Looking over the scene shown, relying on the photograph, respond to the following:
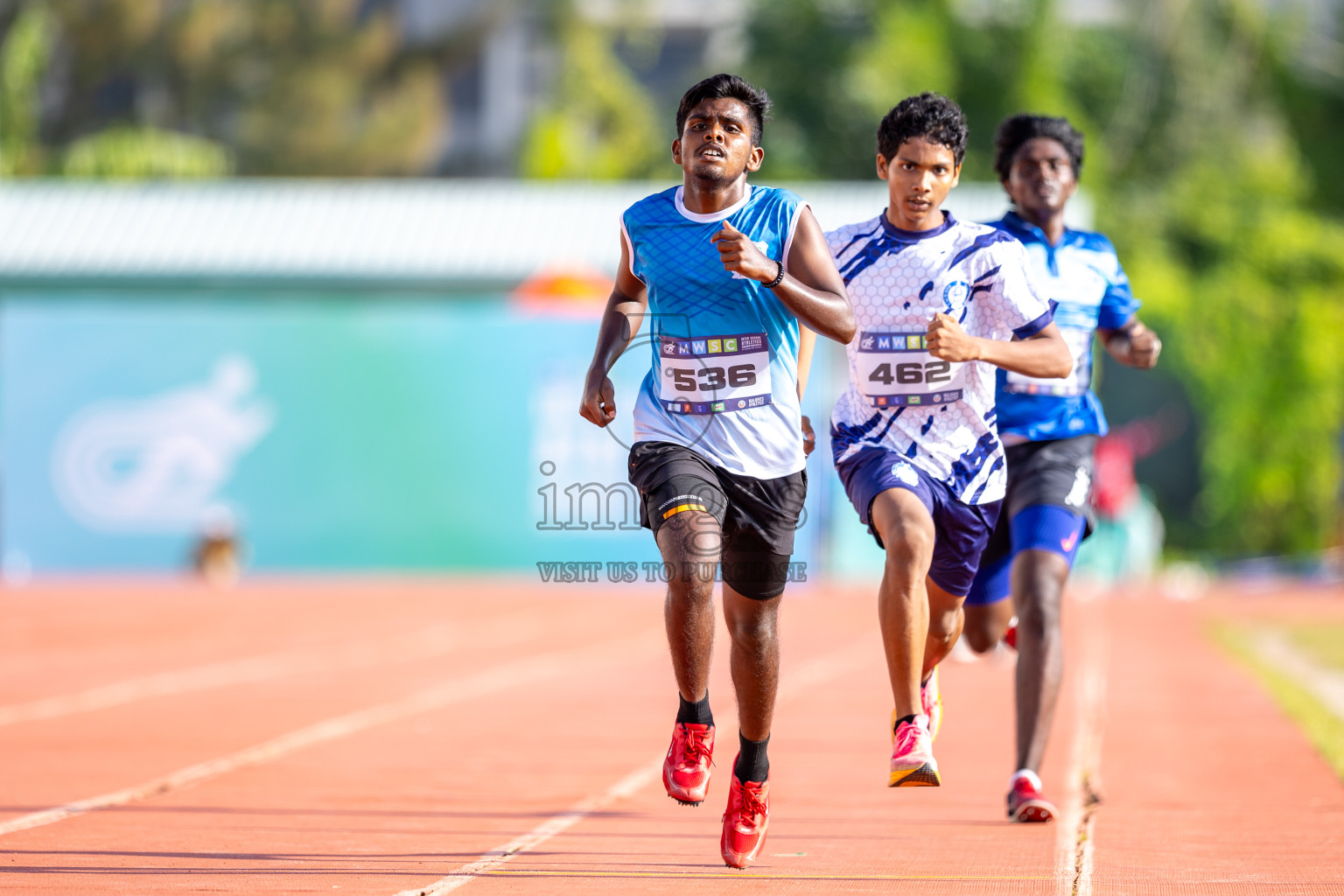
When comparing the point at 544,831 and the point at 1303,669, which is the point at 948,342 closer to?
the point at 544,831

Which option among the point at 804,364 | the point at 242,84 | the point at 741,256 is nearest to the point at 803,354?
the point at 804,364

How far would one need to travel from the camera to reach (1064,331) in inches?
257

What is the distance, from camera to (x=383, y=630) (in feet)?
54.0

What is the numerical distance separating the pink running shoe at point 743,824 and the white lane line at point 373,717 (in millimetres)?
2470

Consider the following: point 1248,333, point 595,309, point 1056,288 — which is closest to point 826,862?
point 1056,288

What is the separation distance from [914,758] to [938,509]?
0.85m

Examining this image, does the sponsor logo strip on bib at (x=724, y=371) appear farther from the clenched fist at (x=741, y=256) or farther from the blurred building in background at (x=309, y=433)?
the blurred building in background at (x=309, y=433)

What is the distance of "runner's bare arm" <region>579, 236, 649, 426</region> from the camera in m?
5.28

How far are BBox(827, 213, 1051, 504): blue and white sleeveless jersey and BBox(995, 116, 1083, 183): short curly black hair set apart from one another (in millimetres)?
951

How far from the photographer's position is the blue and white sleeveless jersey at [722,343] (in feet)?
17.1

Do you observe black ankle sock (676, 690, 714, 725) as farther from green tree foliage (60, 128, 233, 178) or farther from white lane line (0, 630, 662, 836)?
green tree foliage (60, 128, 233, 178)

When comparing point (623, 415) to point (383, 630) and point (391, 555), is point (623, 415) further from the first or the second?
point (391, 555)

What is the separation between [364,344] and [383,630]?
7248 millimetres

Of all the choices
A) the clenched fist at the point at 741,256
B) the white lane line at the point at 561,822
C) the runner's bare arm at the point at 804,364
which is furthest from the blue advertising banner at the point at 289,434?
the clenched fist at the point at 741,256
